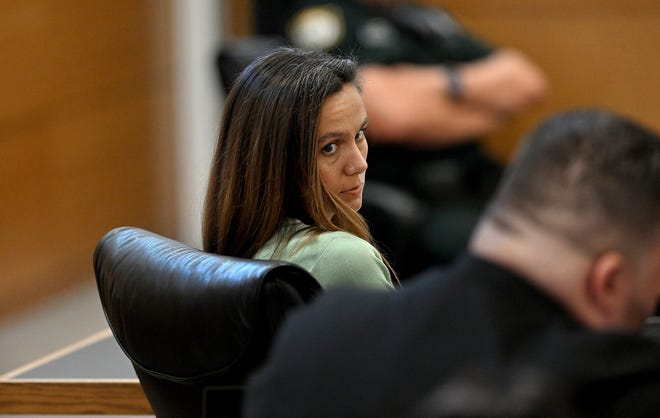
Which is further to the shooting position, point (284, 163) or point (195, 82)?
point (195, 82)

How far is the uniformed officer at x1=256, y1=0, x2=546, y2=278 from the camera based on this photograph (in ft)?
12.8

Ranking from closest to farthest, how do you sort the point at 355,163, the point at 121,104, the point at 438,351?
the point at 438,351, the point at 355,163, the point at 121,104

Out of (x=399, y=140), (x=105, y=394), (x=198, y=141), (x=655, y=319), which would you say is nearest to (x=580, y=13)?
(x=399, y=140)

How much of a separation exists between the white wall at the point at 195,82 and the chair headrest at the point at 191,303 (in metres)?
3.56

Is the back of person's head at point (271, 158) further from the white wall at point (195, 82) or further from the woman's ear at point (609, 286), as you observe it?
the white wall at point (195, 82)

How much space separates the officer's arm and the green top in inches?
93.9

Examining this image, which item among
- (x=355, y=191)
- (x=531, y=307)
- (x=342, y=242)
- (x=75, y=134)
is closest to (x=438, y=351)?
(x=531, y=307)

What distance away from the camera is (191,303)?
1.32 meters

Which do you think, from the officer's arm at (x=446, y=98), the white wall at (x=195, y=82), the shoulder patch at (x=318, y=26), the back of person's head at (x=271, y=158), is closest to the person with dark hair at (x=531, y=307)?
the back of person's head at (x=271, y=158)

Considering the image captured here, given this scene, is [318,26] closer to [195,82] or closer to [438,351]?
[195,82]

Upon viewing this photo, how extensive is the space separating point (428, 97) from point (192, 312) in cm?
290

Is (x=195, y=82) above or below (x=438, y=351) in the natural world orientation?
below

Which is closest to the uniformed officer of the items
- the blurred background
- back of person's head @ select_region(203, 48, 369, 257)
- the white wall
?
the blurred background

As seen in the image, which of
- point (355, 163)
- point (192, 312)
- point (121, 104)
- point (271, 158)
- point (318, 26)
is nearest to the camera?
point (192, 312)
